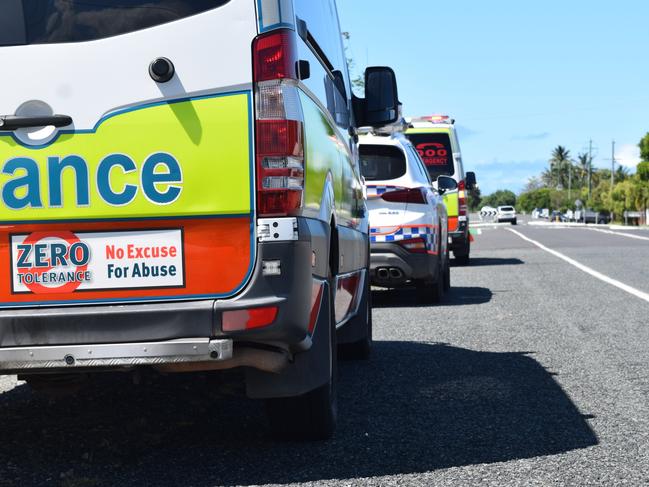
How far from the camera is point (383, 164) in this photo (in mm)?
12047

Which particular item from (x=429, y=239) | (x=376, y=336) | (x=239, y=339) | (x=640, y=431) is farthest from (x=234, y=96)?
(x=429, y=239)

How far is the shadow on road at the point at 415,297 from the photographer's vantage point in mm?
12836

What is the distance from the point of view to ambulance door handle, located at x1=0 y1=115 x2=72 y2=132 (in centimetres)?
423

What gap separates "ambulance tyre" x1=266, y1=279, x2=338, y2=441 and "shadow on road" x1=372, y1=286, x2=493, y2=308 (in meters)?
7.46

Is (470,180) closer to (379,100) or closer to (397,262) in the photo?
(397,262)

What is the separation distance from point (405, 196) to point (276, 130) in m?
7.95

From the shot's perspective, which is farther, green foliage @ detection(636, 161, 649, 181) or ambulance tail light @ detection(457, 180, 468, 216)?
green foliage @ detection(636, 161, 649, 181)

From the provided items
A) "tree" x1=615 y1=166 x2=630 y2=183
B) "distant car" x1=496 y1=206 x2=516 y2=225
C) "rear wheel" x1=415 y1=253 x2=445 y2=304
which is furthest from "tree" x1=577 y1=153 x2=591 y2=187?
"rear wheel" x1=415 y1=253 x2=445 y2=304

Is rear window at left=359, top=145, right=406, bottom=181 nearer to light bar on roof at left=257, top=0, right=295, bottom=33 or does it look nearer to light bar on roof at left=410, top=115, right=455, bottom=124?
light bar on roof at left=257, top=0, right=295, bottom=33

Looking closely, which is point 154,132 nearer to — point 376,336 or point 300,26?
point 300,26

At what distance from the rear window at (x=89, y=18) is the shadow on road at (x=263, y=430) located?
68.7 inches

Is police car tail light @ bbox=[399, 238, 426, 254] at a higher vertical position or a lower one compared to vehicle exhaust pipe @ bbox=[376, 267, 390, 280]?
higher

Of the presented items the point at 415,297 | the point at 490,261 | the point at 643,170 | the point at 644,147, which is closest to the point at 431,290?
the point at 415,297

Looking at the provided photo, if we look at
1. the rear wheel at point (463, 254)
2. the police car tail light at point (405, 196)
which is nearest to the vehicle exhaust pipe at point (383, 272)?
the police car tail light at point (405, 196)
